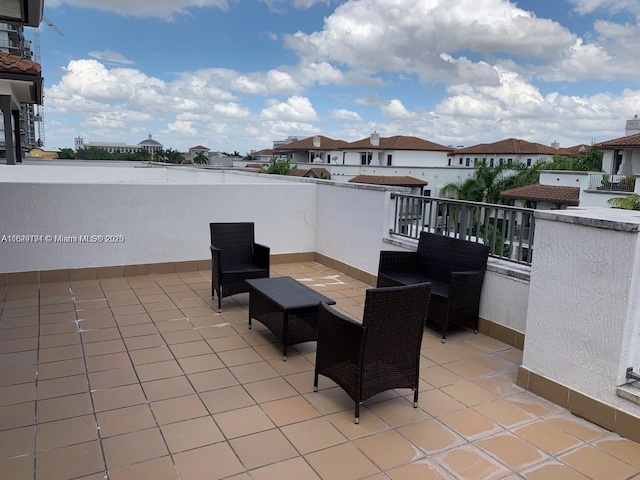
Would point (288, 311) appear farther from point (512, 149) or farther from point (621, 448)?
point (512, 149)

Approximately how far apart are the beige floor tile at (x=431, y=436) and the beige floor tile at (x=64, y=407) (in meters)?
2.06

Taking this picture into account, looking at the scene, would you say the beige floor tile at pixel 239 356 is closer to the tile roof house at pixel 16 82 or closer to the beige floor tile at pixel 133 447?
the beige floor tile at pixel 133 447

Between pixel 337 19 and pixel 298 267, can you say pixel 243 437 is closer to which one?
pixel 298 267

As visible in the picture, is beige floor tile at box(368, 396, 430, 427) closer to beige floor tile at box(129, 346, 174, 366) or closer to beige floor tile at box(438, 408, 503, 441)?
beige floor tile at box(438, 408, 503, 441)

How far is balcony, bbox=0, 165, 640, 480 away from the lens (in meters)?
2.54

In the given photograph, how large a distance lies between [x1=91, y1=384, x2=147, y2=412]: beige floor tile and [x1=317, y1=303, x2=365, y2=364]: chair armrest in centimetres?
129

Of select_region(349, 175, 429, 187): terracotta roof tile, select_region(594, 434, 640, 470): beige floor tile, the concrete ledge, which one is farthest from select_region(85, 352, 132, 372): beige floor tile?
select_region(349, 175, 429, 187): terracotta roof tile

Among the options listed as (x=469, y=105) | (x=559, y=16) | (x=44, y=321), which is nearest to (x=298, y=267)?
(x=44, y=321)

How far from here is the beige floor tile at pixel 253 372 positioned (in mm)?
3518

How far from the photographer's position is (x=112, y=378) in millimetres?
3438

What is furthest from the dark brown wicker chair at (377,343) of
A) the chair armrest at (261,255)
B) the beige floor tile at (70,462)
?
the chair armrest at (261,255)

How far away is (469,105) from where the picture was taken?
61.1 feet

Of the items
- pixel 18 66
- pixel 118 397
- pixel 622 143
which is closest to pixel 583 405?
pixel 118 397

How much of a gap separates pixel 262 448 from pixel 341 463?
0.46 metres
